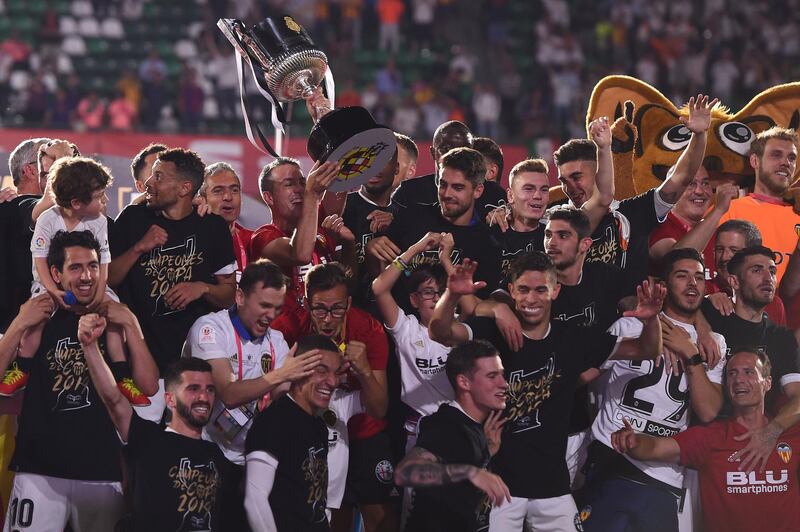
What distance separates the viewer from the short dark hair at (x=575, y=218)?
18.1 feet

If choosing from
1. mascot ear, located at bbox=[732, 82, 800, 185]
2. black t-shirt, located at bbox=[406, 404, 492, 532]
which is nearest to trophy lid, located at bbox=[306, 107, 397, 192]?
black t-shirt, located at bbox=[406, 404, 492, 532]

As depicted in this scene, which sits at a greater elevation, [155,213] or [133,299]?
[155,213]

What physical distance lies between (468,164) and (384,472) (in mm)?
1556

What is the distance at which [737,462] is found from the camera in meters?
5.60

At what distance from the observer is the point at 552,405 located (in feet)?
17.6

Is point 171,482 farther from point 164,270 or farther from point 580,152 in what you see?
point 580,152

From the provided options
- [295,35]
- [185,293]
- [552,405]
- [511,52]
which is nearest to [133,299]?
[185,293]

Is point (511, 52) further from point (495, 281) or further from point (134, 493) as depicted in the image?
point (134, 493)

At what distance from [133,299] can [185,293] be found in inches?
11.8

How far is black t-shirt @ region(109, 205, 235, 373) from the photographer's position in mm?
5398

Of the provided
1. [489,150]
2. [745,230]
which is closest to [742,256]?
[745,230]

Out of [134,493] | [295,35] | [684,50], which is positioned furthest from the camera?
[684,50]

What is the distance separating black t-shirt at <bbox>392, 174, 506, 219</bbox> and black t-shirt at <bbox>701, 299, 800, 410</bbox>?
1.25m

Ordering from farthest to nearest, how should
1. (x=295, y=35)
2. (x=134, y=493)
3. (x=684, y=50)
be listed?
(x=684, y=50) < (x=295, y=35) < (x=134, y=493)
